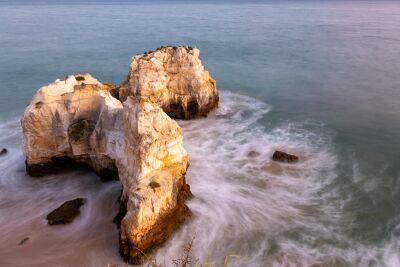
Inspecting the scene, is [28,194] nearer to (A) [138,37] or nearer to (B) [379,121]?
(B) [379,121]

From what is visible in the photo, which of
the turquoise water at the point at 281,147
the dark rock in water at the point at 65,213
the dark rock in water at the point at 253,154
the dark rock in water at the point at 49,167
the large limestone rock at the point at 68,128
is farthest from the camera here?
the dark rock in water at the point at 253,154


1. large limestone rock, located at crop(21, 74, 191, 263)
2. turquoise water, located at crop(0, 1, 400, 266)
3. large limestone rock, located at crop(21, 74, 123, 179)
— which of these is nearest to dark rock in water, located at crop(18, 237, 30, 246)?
turquoise water, located at crop(0, 1, 400, 266)

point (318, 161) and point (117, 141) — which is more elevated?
point (117, 141)

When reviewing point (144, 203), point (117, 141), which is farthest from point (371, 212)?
point (117, 141)

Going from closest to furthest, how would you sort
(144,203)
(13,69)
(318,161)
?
(144,203), (318,161), (13,69)

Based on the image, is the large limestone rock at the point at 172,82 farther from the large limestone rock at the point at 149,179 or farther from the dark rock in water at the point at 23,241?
the dark rock in water at the point at 23,241

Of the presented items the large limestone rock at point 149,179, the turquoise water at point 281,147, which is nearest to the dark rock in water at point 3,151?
the turquoise water at point 281,147
